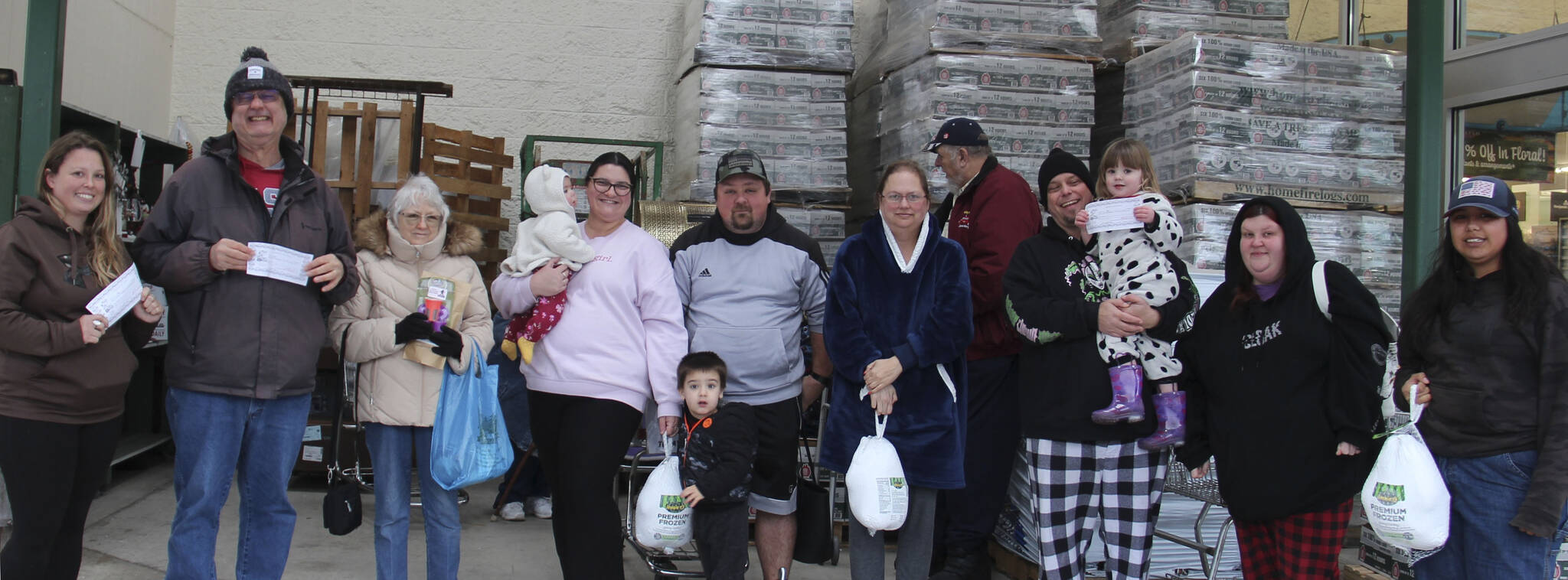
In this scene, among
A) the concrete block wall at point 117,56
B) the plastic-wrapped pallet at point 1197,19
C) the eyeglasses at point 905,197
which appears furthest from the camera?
the concrete block wall at point 117,56

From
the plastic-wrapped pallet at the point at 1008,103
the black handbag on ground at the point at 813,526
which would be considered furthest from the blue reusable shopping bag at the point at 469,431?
the plastic-wrapped pallet at the point at 1008,103

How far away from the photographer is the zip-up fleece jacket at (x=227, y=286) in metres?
3.20

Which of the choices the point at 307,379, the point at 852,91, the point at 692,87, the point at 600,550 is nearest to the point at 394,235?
the point at 307,379

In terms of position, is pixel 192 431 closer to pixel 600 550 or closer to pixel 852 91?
pixel 600 550

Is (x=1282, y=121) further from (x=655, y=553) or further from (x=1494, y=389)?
(x=655, y=553)

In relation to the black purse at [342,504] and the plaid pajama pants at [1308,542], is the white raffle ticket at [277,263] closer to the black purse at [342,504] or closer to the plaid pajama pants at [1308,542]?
the black purse at [342,504]

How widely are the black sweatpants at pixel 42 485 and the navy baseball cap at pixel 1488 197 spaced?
4.10 m

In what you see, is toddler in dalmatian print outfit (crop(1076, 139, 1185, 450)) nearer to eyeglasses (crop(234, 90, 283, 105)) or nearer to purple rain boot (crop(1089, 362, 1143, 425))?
purple rain boot (crop(1089, 362, 1143, 425))

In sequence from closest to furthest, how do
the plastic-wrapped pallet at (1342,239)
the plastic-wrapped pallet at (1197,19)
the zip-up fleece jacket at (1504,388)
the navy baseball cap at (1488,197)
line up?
the zip-up fleece jacket at (1504,388) → the navy baseball cap at (1488,197) → the plastic-wrapped pallet at (1342,239) → the plastic-wrapped pallet at (1197,19)

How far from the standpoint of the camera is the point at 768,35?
5.95 metres

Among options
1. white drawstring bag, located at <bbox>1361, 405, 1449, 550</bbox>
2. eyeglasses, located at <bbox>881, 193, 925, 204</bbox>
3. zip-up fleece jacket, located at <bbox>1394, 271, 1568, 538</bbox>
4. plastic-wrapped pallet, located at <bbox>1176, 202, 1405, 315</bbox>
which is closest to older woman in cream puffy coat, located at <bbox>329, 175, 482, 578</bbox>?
eyeglasses, located at <bbox>881, 193, 925, 204</bbox>

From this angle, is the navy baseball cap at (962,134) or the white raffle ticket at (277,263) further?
the navy baseball cap at (962,134)

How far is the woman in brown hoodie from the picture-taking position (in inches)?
121

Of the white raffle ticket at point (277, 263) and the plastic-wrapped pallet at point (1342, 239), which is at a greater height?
the plastic-wrapped pallet at point (1342, 239)
